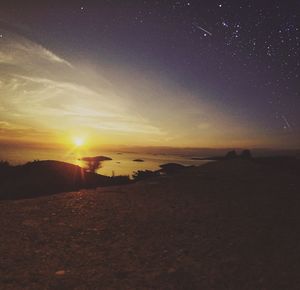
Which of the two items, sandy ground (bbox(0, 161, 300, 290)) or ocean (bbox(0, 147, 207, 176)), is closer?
sandy ground (bbox(0, 161, 300, 290))

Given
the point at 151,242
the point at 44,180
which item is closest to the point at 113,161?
the point at 44,180

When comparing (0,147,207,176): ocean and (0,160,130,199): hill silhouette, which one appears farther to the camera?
(0,147,207,176): ocean

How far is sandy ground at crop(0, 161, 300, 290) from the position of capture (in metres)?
5.12

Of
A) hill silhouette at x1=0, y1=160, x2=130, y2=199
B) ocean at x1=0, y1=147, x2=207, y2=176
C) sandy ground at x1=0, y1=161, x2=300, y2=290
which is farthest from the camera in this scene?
ocean at x1=0, y1=147, x2=207, y2=176

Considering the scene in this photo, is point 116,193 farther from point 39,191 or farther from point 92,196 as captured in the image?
point 39,191

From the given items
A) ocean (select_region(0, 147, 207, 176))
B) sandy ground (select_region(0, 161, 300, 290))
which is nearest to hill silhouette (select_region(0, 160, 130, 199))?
sandy ground (select_region(0, 161, 300, 290))

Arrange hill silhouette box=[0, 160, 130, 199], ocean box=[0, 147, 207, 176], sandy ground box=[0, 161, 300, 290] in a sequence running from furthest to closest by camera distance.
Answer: ocean box=[0, 147, 207, 176] < hill silhouette box=[0, 160, 130, 199] < sandy ground box=[0, 161, 300, 290]

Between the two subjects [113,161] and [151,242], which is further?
[113,161]

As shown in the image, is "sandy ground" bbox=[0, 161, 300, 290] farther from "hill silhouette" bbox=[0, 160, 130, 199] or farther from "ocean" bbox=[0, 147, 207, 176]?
"ocean" bbox=[0, 147, 207, 176]

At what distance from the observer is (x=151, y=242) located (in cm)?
682

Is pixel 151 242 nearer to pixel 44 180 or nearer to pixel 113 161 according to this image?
pixel 44 180

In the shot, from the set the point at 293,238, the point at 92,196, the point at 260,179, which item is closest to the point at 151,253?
the point at 293,238

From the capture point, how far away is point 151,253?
620 centimetres

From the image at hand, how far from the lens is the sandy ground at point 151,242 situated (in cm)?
512
